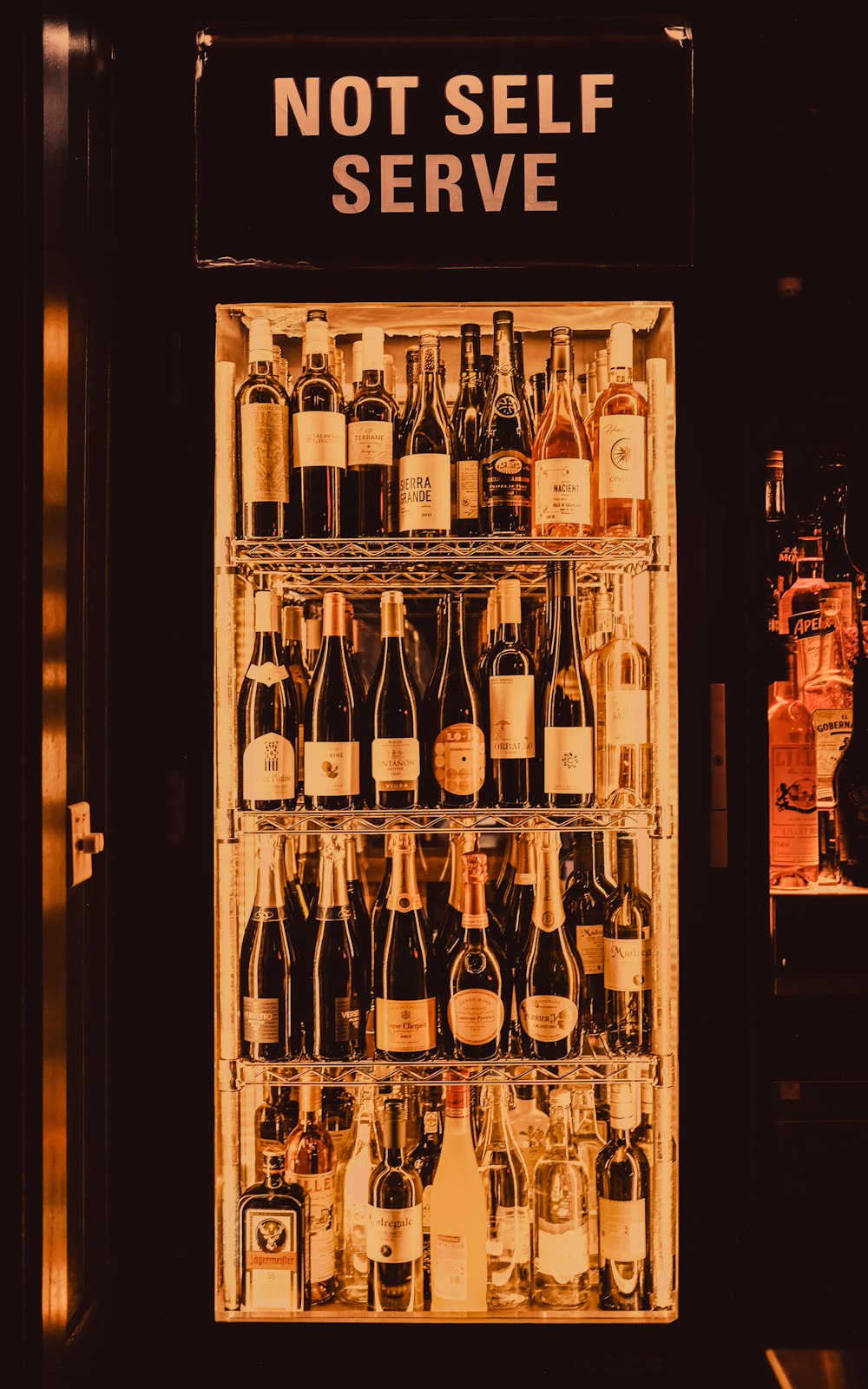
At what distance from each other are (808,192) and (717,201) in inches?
13.3

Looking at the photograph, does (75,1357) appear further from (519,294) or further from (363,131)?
(363,131)

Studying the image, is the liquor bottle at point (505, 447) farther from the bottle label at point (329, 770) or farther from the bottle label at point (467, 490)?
the bottle label at point (329, 770)

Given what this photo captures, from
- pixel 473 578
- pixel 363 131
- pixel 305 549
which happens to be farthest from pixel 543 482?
pixel 363 131

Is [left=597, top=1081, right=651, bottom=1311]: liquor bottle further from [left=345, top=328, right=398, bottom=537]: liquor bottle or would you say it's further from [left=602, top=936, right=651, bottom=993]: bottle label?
[left=345, top=328, right=398, bottom=537]: liquor bottle

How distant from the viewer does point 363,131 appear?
1.35 metres

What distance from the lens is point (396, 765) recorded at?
148 centimetres

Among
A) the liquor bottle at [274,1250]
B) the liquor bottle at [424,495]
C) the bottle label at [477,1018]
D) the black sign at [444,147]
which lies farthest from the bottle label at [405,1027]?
the black sign at [444,147]

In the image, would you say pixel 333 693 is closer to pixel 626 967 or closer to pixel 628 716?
pixel 628 716

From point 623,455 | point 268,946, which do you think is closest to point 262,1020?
point 268,946

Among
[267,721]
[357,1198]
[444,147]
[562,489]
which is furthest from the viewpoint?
[267,721]

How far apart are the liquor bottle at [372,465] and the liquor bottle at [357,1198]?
34.7 inches

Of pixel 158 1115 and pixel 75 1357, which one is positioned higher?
pixel 158 1115

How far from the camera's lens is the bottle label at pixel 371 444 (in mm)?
1504

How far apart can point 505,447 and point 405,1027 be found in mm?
954
